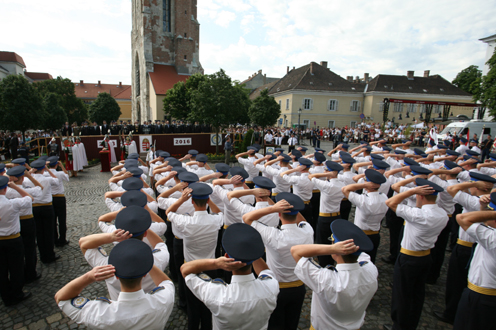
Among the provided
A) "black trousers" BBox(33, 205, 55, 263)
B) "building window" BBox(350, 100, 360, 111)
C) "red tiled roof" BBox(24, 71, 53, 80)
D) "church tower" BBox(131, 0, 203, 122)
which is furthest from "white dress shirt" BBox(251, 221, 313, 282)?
"red tiled roof" BBox(24, 71, 53, 80)

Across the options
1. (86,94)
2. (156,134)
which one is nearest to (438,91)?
(156,134)

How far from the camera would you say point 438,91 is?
4628 centimetres

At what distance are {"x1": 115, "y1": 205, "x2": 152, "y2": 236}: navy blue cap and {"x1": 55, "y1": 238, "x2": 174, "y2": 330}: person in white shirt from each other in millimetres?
518

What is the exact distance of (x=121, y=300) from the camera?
6.81 feet

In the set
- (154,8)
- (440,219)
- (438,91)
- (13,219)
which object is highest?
(154,8)

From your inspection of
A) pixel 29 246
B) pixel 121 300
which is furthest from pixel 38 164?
pixel 121 300

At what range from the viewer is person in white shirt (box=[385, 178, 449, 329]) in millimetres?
3742

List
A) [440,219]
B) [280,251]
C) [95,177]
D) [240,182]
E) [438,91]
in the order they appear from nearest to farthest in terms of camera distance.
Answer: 1. [280,251]
2. [440,219]
3. [240,182]
4. [95,177]
5. [438,91]

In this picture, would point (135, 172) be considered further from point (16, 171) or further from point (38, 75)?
point (38, 75)

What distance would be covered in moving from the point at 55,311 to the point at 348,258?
4.80 meters

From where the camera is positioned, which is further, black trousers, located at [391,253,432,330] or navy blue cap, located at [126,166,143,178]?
navy blue cap, located at [126,166,143,178]

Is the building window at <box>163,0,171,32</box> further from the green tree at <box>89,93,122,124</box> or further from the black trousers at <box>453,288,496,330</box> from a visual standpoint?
the black trousers at <box>453,288,496,330</box>

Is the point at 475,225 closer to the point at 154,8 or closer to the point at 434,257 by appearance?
the point at 434,257

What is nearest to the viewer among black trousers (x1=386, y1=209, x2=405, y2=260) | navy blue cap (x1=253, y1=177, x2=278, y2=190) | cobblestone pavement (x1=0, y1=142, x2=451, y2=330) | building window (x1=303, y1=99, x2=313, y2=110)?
cobblestone pavement (x1=0, y1=142, x2=451, y2=330)
